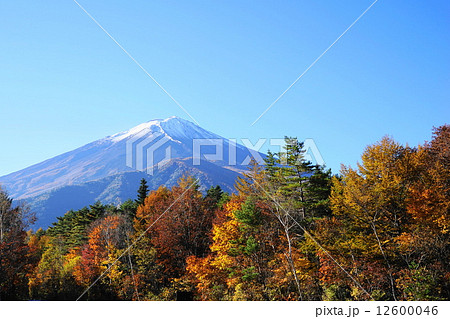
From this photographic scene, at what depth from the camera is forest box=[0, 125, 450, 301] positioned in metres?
24.8

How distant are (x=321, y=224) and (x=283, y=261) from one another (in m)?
4.31

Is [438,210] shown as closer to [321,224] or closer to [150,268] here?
[321,224]

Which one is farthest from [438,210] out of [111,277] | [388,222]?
[111,277]

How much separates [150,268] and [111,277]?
12.8 feet

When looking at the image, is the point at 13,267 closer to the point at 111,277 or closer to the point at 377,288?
the point at 111,277

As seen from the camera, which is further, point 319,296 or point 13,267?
point 13,267

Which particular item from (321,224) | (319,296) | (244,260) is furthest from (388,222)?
(244,260)

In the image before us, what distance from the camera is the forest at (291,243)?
2475cm

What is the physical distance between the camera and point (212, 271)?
34219 millimetres

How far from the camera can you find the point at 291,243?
30.3m
